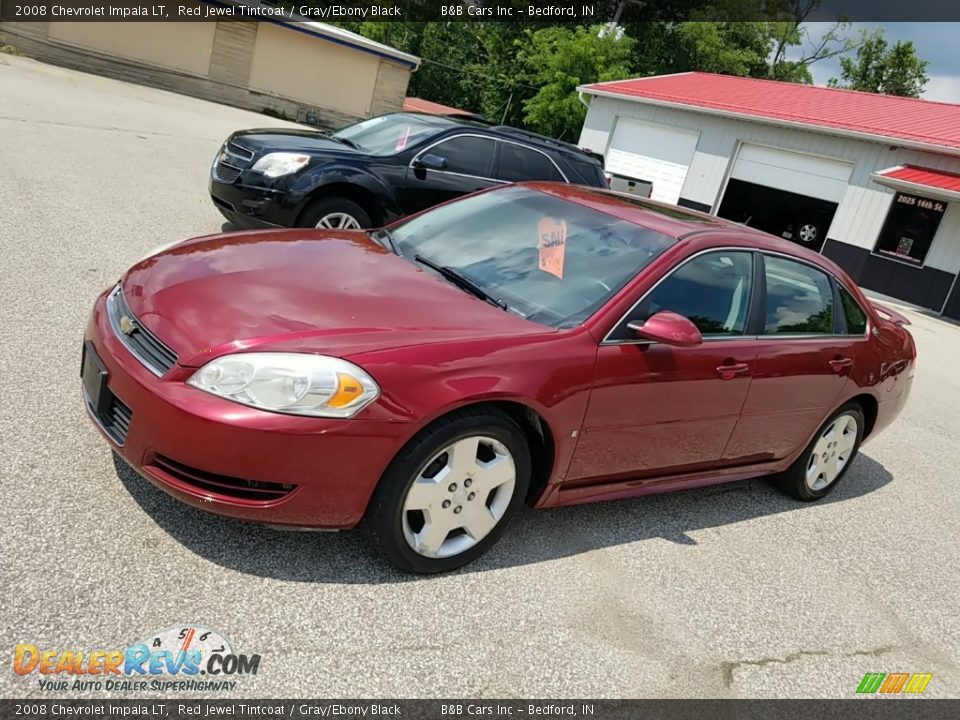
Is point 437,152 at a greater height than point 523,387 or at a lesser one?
greater

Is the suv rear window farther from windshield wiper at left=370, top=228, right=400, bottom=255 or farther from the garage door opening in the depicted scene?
the garage door opening

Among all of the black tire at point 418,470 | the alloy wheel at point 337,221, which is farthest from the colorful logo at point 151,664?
the alloy wheel at point 337,221

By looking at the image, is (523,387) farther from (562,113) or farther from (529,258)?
(562,113)

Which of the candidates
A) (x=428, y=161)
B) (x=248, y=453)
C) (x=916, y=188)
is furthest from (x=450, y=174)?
(x=916, y=188)

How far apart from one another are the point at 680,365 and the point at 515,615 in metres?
1.43

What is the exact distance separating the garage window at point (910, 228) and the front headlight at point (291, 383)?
19076 mm

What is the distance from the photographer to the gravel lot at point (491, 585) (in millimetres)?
2750

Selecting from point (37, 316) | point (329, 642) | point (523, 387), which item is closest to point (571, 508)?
point (523, 387)

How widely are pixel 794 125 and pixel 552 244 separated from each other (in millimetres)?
19224

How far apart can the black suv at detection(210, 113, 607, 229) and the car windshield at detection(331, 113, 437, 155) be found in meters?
0.01

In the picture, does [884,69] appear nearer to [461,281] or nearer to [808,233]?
[808,233]

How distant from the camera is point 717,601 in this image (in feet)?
12.3

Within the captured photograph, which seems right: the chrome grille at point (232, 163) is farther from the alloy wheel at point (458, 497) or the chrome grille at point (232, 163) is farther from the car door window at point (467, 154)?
the alloy wheel at point (458, 497)

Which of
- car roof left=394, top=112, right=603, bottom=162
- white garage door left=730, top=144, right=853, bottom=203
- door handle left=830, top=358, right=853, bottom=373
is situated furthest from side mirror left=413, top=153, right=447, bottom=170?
white garage door left=730, top=144, right=853, bottom=203
